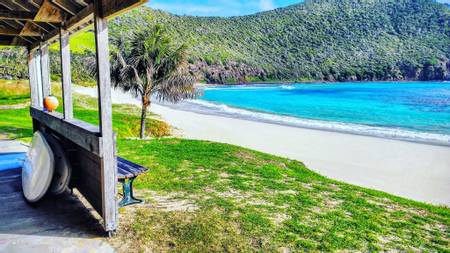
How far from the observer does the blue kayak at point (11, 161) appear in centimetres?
796

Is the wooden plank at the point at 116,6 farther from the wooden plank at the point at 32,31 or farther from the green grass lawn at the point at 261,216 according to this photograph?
the wooden plank at the point at 32,31

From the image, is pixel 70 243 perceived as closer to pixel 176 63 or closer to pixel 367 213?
pixel 367 213

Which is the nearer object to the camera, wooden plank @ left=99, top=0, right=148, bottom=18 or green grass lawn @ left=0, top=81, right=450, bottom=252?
wooden plank @ left=99, top=0, right=148, bottom=18

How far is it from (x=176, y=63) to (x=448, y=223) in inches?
508

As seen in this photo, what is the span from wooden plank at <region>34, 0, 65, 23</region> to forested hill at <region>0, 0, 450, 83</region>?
10635cm

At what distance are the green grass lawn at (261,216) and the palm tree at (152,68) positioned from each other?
7.43 m

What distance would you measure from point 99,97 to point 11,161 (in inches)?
221

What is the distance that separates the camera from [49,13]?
18.1 feet

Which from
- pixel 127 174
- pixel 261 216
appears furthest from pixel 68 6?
pixel 261 216

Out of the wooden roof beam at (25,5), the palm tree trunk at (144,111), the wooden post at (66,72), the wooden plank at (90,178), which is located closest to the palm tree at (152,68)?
the palm tree trunk at (144,111)

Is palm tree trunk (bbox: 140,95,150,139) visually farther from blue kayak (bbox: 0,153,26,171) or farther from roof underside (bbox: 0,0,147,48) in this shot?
roof underside (bbox: 0,0,147,48)

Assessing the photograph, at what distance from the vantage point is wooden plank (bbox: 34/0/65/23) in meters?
5.32

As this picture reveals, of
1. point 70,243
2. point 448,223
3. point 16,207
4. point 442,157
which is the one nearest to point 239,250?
point 70,243

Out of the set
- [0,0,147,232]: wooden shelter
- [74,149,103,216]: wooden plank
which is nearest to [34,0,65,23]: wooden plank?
[0,0,147,232]: wooden shelter
